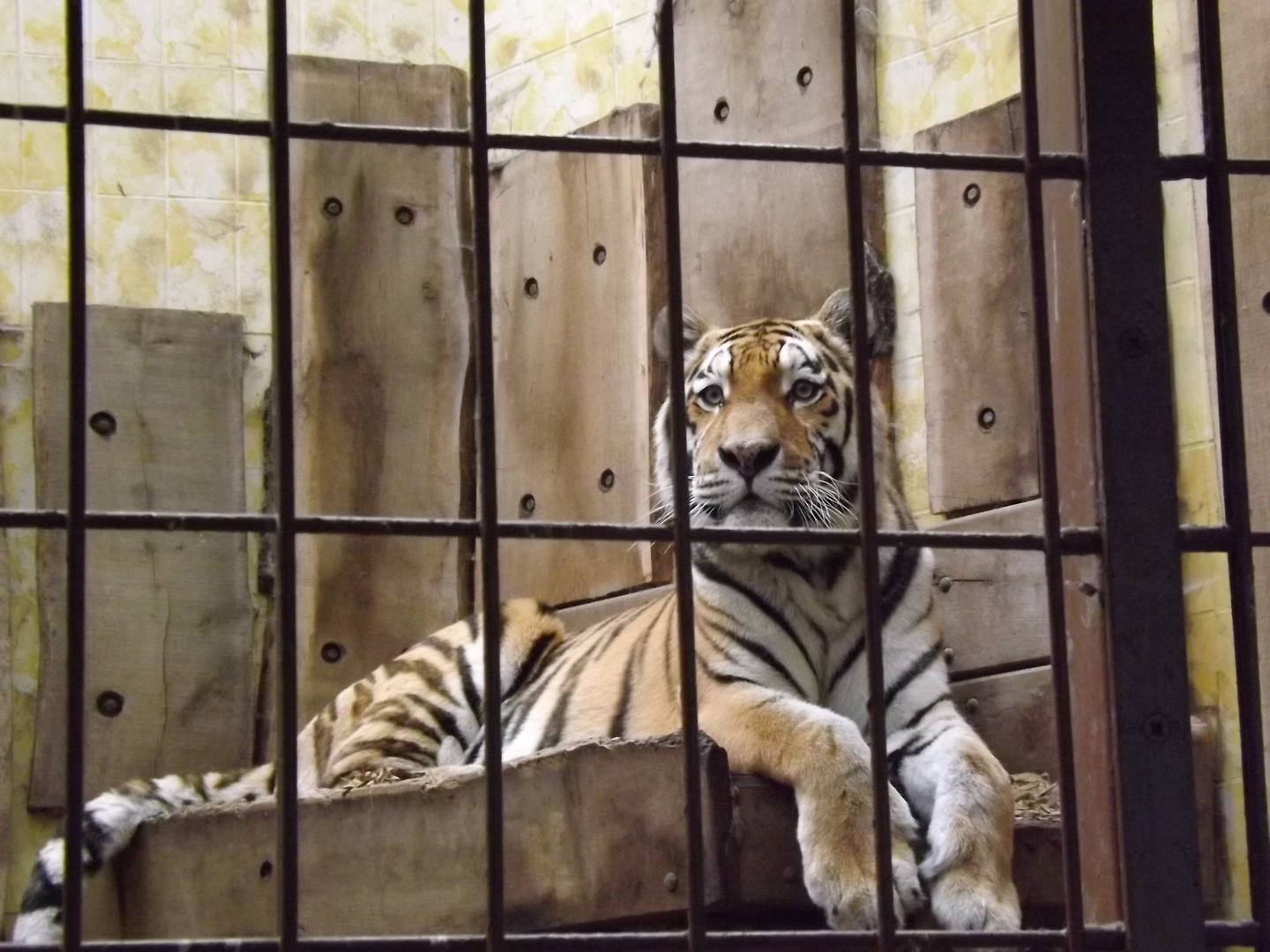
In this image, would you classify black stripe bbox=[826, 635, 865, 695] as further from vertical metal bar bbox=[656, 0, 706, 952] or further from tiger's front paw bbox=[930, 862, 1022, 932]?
vertical metal bar bbox=[656, 0, 706, 952]

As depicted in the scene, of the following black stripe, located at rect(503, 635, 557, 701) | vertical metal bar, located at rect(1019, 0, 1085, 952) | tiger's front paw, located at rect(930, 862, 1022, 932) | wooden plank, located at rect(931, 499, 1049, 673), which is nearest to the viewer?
vertical metal bar, located at rect(1019, 0, 1085, 952)

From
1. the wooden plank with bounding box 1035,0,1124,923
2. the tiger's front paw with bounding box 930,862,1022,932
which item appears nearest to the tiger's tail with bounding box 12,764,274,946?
the tiger's front paw with bounding box 930,862,1022,932

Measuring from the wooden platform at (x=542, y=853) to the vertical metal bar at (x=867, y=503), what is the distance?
35.1 inches

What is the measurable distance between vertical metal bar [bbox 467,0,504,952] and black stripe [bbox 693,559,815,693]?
2146mm

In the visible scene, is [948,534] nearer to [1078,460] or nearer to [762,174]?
[1078,460]

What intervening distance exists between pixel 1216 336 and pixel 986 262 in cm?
242

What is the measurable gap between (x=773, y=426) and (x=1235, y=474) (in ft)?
6.59

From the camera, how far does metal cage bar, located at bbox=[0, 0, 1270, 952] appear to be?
211 centimetres

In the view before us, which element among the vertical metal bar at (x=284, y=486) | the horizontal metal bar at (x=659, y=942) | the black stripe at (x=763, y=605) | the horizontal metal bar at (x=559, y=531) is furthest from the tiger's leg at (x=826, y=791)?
the vertical metal bar at (x=284, y=486)

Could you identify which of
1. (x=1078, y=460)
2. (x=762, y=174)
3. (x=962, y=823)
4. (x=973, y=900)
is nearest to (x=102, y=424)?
(x=762, y=174)

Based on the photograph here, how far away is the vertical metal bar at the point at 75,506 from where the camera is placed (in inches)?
79.6

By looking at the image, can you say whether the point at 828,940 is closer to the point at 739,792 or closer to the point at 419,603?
the point at 739,792

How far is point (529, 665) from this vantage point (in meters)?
5.27

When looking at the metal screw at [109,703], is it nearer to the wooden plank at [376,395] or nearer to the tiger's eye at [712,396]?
the wooden plank at [376,395]
